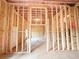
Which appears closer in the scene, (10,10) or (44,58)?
(44,58)

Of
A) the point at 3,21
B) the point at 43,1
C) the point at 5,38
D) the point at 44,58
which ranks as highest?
the point at 43,1

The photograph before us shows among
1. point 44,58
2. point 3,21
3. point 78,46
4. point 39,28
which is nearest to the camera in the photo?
point 44,58

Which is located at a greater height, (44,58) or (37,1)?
(37,1)

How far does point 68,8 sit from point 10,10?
3305 mm

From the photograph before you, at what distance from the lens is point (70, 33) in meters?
6.71

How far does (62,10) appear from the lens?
683 cm

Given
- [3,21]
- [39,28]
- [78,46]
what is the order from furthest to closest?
[39,28] → [78,46] → [3,21]

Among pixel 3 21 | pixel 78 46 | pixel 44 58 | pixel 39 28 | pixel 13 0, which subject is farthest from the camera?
pixel 39 28

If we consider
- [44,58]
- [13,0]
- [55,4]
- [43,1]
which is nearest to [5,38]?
[13,0]

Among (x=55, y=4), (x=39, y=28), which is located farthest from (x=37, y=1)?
(x=39, y=28)

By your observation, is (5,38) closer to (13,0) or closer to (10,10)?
(10,10)

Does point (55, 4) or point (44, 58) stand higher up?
point (55, 4)

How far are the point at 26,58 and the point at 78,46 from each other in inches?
129

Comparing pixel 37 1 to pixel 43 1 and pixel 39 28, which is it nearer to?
pixel 43 1
